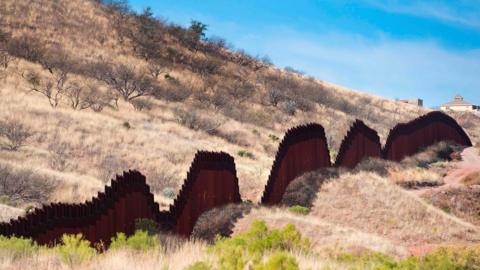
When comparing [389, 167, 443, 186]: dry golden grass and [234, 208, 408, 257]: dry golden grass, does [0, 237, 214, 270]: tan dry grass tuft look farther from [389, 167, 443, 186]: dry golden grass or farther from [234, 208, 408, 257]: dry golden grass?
[389, 167, 443, 186]: dry golden grass

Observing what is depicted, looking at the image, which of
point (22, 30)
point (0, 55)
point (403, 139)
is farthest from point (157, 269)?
point (22, 30)

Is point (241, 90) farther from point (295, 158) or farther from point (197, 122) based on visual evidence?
point (295, 158)

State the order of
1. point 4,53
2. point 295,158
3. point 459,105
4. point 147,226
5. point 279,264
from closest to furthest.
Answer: point 279,264 < point 147,226 < point 295,158 < point 4,53 < point 459,105

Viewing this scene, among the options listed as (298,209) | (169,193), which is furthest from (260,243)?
(169,193)

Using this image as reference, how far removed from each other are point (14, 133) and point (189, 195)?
12.5 metres

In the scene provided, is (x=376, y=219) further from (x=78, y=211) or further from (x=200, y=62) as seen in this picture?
(x=200, y=62)

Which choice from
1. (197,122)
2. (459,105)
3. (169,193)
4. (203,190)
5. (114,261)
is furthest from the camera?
(459,105)

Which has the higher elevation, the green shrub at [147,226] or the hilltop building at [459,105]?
the hilltop building at [459,105]

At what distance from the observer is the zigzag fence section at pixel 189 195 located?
888cm

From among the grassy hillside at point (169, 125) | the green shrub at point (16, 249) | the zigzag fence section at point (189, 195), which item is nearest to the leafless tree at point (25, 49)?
the grassy hillside at point (169, 125)

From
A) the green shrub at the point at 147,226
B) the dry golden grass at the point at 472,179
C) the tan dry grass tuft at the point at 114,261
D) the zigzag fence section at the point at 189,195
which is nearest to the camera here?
the tan dry grass tuft at the point at 114,261

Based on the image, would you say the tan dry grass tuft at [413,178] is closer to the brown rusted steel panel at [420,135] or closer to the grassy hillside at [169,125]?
the grassy hillside at [169,125]

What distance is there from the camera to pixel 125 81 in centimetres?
4066

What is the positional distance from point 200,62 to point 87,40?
13.6m
